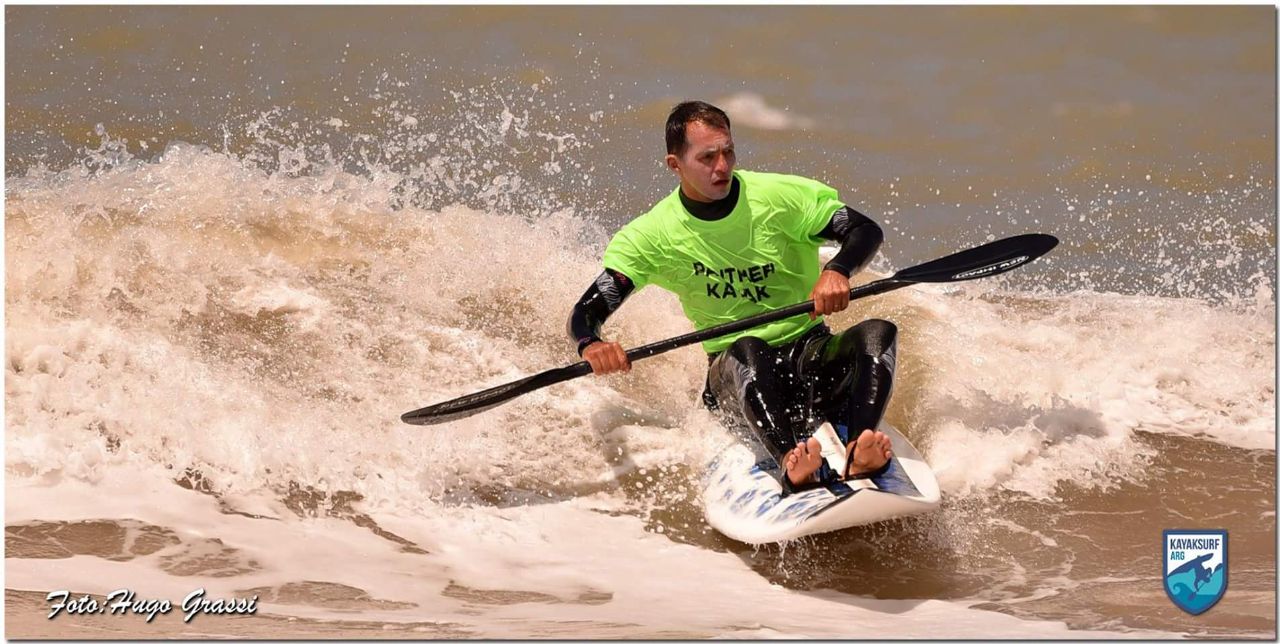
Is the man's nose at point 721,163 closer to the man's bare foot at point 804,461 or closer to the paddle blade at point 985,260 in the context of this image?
the paddle blade at point 985,260

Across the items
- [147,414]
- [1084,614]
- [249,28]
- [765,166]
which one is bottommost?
[1084,614]

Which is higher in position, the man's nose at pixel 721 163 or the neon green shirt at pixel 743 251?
the man's nose at pixel 721 163

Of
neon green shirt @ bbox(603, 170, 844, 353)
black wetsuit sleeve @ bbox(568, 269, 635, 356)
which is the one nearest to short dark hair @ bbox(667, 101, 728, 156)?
neon green shirt @ bbox(603, 170, 844, 353)

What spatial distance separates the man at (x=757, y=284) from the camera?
10.8ft

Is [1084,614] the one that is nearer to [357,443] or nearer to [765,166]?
[357,443]

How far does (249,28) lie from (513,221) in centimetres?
268

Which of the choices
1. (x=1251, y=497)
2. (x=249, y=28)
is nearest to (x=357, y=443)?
(x=1251, y=497)

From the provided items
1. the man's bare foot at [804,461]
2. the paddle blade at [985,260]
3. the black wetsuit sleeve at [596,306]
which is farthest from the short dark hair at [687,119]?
the man's bare foot at [804,461]

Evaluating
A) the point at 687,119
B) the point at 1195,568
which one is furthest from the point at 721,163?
the point at 1195,568

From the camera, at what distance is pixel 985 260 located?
3.72 m

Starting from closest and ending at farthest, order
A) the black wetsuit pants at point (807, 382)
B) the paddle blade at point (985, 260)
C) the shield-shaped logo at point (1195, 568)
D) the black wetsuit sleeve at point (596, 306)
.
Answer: the shield-shaped logo at point (1195, 568) → the black wetsuit pants at point (807, 382) → the black wetsuit sleeve at point (596, 306) → the paddle blade at point (985, 260)

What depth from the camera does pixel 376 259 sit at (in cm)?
576

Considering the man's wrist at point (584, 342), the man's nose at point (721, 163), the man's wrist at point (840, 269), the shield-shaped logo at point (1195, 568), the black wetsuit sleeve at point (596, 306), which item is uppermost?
the man's nose at point (721, 163)

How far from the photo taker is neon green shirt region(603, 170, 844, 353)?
3.53 meters
